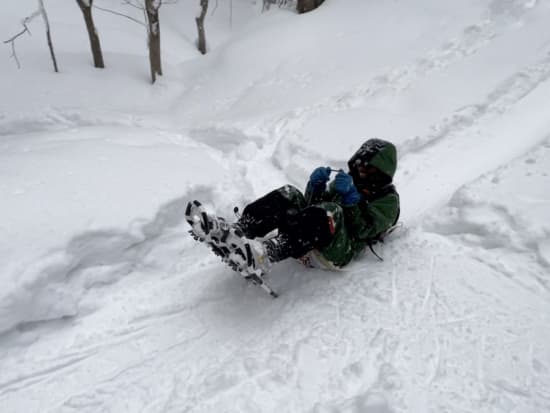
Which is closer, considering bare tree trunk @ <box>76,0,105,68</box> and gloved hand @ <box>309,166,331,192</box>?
gloved hand @ <box>309,166,331,192</box>

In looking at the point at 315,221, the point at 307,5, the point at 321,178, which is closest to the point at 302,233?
the point at 315,221

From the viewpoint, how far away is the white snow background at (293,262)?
7.64ft

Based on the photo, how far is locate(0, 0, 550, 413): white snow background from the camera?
2.33 m

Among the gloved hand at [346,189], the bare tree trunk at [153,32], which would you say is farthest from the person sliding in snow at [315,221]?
the bare tree trunk at [153,32]

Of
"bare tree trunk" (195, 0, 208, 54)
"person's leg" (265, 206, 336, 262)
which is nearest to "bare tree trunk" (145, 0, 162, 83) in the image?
"bare tree trunk" (195, 0, 208, 54)

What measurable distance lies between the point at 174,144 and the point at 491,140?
149 inches

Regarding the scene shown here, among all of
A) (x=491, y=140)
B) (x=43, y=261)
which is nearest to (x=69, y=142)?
(x=43, y=261)

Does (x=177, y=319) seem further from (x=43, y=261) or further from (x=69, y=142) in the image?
(x=69, y=142)

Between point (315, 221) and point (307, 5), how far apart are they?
7996 millimetres

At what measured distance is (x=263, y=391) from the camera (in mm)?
2279

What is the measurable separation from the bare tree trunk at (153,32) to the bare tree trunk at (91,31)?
99cm

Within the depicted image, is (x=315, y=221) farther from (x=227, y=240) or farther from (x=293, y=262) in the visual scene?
(x=293, y=262)

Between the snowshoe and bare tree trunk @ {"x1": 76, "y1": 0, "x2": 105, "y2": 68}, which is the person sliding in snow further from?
bare tree trunk @ {"x1": 76, "y1": 0, "x2": 105, "y2": 68}

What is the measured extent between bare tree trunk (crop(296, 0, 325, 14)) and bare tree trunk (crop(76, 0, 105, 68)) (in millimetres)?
4331
